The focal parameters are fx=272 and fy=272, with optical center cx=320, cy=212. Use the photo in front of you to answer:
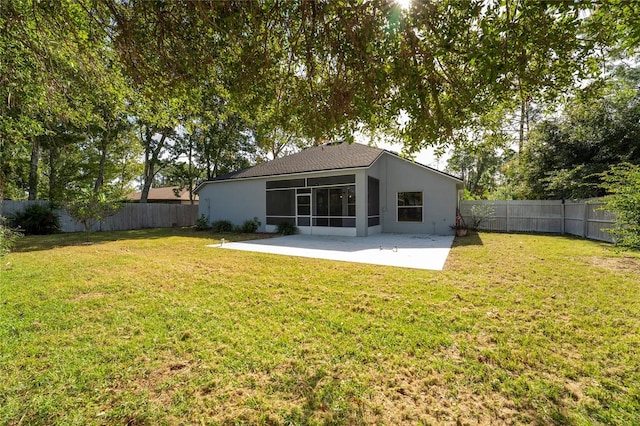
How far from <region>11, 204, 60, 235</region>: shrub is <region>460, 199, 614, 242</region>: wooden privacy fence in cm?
2176

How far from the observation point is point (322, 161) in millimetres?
13945

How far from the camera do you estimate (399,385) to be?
237cm

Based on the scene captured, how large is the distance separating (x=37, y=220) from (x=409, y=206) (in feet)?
61.8

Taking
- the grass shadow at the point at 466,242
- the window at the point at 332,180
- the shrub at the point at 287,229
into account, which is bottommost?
the grass shadow at the point at 466,242

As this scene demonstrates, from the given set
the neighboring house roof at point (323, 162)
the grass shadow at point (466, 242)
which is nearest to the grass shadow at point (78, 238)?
the neighboring house roof at point (323, 162)

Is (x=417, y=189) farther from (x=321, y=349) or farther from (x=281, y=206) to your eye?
(x=321, y=349)

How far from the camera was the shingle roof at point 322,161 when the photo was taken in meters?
12.5

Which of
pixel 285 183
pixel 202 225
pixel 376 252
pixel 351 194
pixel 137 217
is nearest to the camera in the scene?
pixel 376 252

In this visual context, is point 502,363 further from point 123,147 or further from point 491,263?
point 123,147

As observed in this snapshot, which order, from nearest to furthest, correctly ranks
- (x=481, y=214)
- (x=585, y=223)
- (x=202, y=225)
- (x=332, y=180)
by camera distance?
(x=585, y=223) < (x=332, y=180) < (x=481, y=214) < (x=202, y=225)

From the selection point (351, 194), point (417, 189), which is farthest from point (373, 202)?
point (417, 189)

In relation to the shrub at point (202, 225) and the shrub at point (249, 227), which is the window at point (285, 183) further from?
the shrub at point (202, 225)

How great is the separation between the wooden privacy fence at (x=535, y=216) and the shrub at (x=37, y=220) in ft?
71.4

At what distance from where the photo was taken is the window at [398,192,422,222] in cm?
1373
